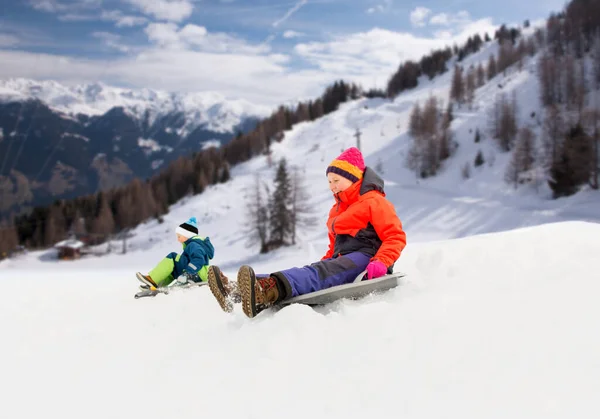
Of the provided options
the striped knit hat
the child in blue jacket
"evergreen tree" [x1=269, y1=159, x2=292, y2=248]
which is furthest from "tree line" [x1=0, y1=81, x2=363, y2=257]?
the striped knit hat

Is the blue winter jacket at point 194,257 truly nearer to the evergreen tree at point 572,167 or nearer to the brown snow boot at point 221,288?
the brown snow boot at point 221,288

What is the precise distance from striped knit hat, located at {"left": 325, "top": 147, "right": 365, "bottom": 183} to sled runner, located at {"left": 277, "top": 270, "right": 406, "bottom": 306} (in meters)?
1.02

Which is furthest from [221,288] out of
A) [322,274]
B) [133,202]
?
[133,202]

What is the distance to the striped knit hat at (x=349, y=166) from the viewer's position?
171 inches

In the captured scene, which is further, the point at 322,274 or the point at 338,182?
the point at 338,182

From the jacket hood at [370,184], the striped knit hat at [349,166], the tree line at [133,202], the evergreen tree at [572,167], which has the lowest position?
the tree line at [133,202]

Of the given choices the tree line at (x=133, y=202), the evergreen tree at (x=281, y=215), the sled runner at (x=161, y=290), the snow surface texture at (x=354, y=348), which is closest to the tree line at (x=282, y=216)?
the evergreen tree at (x=281, y=215)

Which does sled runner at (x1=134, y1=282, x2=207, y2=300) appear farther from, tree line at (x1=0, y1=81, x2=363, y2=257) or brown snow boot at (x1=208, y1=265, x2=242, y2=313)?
tree line at (x1=0, y1=81, x2=363, y2=257)

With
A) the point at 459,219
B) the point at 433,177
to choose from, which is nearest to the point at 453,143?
the point at 433,177

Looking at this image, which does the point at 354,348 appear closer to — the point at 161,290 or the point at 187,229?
the point at 161,290

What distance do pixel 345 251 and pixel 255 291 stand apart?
1140mm

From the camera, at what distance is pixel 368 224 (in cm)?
428

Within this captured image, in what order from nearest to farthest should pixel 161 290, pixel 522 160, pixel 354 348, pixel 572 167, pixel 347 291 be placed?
1. pixel 354 348
2. pixel 347 291
3. pixel 161 290
4. pixel 572 167
5. pixel 522 160

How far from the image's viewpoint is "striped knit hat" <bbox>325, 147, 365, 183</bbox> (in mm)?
4352
